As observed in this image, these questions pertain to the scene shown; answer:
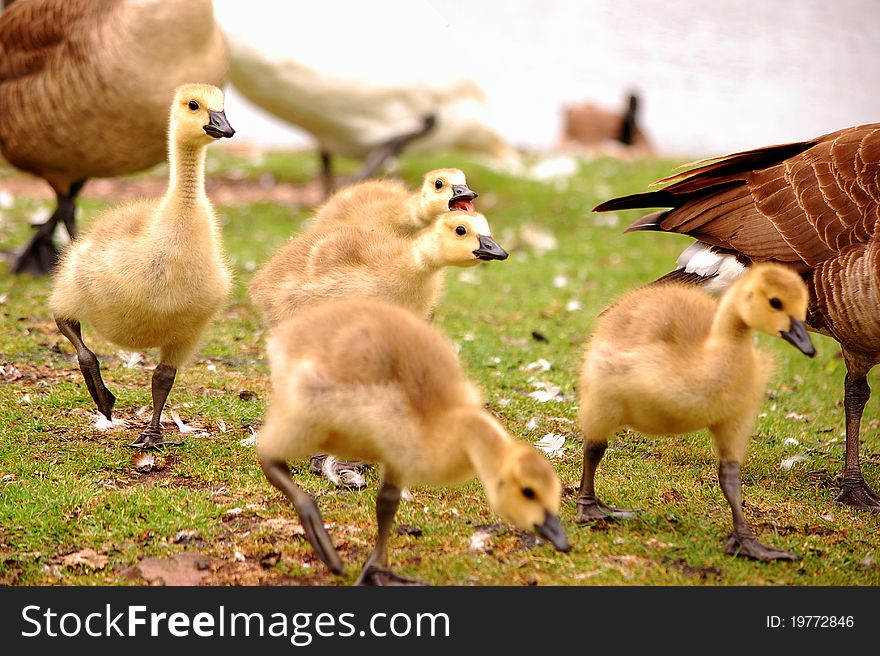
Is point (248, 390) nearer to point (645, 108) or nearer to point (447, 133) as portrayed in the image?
point (447, 133)

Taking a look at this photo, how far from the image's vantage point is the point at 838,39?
93.5 feet

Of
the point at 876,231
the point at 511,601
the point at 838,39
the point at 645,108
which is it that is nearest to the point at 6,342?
the point at 511,601

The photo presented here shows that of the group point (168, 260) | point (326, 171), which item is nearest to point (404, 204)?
point (168, 260)

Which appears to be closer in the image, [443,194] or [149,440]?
[149,440]

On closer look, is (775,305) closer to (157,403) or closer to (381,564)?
(381,564)

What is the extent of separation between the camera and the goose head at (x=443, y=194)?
5.76 metres

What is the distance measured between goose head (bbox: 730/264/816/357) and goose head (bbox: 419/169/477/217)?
2.00m

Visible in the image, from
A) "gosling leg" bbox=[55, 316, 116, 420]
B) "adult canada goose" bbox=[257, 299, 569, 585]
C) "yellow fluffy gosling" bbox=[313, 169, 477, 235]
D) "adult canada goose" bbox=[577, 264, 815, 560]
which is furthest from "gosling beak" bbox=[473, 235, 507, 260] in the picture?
"gosling leg" bbox=[55, 316, 116, 420]

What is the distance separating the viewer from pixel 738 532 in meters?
4.53

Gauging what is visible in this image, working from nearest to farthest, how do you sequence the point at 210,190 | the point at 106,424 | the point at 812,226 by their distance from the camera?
the point at 812,226, the point at 106,424, the point at 210,190

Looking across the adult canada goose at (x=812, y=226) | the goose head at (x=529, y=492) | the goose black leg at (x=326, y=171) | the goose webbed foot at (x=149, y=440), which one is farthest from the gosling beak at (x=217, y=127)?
the goose black leg at (x=326, y=171)

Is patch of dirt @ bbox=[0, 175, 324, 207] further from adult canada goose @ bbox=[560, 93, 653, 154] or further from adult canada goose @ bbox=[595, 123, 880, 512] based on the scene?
adult canada goose @ bbox=[560, 93, 653, 154]

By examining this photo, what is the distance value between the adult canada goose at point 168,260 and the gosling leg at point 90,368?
0.64ft

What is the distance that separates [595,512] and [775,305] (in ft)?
4.25
